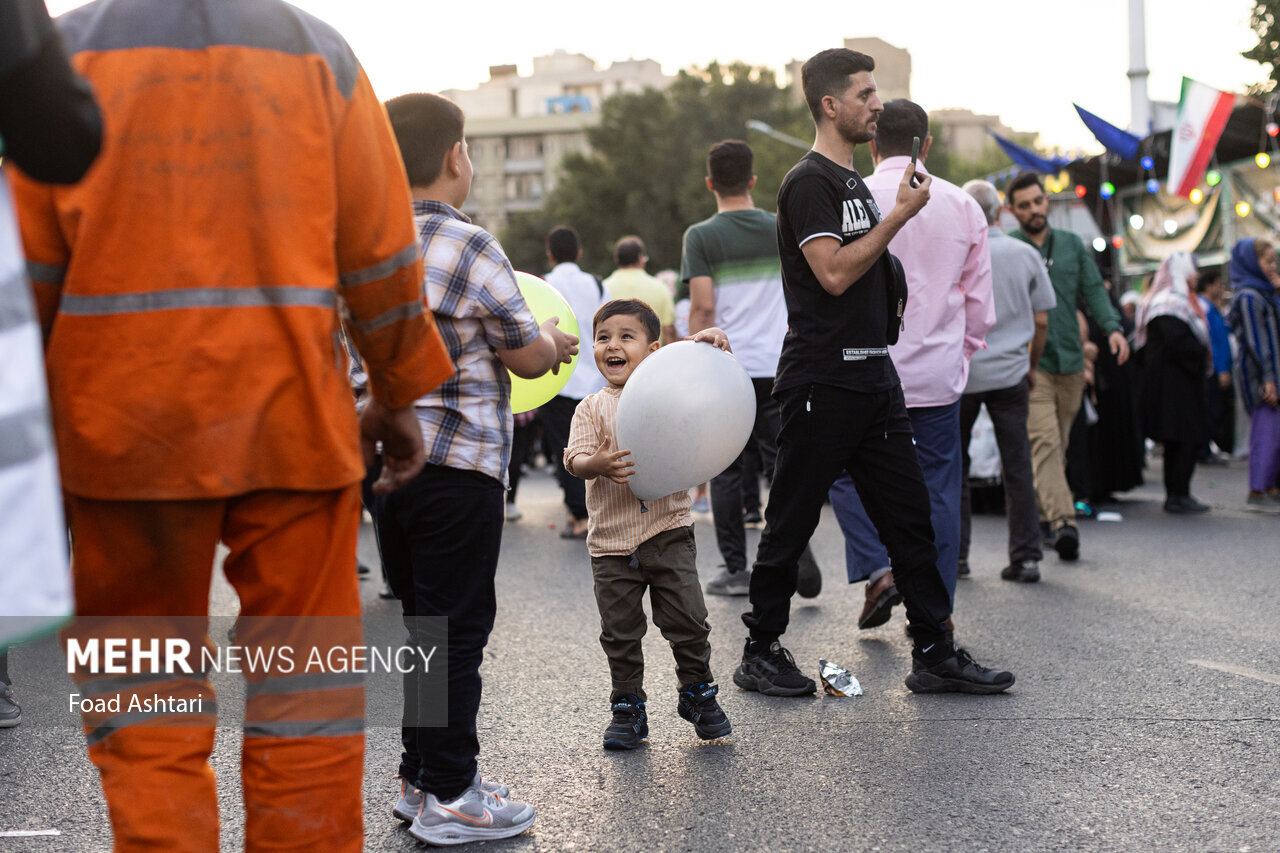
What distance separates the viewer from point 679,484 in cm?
406

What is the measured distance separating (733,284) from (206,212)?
4913 millimetres

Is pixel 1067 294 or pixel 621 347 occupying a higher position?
pixel 621 347

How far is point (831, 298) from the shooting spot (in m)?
4.55

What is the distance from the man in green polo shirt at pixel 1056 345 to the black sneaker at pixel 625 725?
457 centimetres

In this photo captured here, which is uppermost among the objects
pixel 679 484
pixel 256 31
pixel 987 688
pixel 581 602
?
pixel 256 31

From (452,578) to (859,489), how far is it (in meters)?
1.95

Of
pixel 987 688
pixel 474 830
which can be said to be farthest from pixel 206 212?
pixel 987 688

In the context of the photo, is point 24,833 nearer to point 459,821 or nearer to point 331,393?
Answer: point 459,821

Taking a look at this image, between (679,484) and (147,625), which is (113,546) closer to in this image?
(147,625)

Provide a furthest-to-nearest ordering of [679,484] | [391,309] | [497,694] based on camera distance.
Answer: [497,694] < [679,484] < [391,309]

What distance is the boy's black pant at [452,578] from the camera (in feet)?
10.4

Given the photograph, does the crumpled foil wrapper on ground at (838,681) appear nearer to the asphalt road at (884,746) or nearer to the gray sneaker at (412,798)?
the asphalt road at (884,746)

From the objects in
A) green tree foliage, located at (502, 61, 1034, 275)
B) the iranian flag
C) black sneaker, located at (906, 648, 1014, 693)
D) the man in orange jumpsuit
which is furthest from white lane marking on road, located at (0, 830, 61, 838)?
green tree foliage, located at (502, 61, 1034, 275)

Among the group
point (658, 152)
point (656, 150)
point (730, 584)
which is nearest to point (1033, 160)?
point (730, 584)
